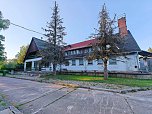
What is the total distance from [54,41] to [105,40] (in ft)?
35.2

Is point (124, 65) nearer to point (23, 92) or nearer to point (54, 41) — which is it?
point (54, 41)

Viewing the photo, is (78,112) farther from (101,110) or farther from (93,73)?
(93,73)

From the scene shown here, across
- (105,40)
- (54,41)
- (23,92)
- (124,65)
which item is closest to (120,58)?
(105,40)

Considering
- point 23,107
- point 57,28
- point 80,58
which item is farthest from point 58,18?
point 23,107

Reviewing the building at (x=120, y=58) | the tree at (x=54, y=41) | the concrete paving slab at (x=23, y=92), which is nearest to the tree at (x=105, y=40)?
the building at (x=120, y=58)

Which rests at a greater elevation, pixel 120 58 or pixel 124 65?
pixel 120 58

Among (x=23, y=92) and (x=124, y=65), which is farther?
(x=124, y=65)

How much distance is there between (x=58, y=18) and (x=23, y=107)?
22.4 m

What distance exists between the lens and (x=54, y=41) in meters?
25.0

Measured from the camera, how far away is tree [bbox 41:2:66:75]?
23.1 metres

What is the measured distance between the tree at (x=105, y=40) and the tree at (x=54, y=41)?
7593mm

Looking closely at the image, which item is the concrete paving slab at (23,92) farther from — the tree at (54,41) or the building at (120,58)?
the tree at (54,41)

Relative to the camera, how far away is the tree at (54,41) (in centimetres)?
→ 2306

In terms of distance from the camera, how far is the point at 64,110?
18.2 feet
